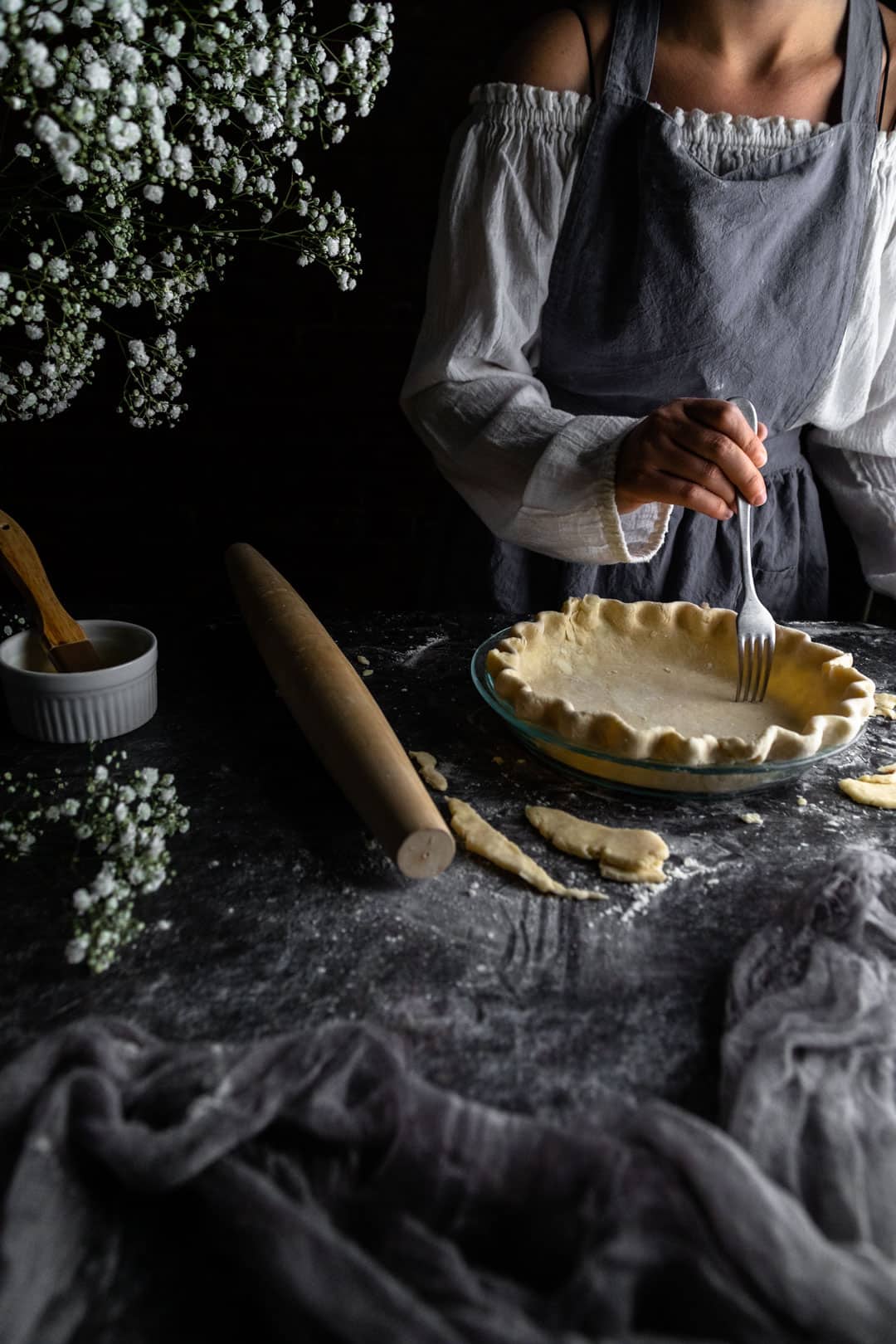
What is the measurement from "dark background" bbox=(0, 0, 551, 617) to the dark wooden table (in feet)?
5.75

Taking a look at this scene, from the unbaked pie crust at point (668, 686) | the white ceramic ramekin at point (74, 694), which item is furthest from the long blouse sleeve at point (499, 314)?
the white ceramic ramekin at point (74, 694)

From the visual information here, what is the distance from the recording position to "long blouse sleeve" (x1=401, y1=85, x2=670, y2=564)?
1.36 m

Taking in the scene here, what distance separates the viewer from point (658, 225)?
4.79 feet

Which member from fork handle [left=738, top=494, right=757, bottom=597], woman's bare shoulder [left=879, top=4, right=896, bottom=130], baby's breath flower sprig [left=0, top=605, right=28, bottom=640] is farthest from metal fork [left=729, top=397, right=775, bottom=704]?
baby's breath flower sprig [left=0, top=605, right=28, bottom=640]

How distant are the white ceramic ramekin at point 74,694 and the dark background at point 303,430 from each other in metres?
1.57

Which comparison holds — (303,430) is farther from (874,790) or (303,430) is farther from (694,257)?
(874,790)

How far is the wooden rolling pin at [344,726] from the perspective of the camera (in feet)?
2.74

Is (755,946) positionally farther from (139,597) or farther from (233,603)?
(139,597)

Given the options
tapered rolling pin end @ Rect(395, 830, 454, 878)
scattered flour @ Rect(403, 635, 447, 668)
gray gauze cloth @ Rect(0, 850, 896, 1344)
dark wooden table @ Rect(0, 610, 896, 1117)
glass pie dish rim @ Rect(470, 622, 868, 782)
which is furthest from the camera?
scattered flour @ Rect(403, 635, 447, 668)

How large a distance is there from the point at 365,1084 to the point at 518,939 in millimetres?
199

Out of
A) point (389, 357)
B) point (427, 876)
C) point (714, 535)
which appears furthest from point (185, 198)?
point (427, 876)

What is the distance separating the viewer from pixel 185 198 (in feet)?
7.89

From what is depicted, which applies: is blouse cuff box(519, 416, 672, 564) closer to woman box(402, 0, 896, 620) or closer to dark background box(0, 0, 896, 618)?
woman box(402, 0, 896, 620)

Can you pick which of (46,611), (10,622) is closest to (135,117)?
(46,611)
